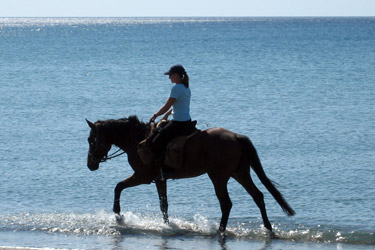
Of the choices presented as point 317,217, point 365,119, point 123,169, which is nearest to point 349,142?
point 365,119

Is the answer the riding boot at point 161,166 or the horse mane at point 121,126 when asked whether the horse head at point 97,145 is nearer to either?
the horse mane at point 121,126

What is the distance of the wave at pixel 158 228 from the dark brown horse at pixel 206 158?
28 cm

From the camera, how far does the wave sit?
1264 cm

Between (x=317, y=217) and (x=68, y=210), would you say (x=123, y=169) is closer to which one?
(x=68, y=210)

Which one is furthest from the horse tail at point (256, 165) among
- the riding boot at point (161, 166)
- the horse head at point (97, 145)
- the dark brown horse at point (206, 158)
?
the horse head at point (97, 145)

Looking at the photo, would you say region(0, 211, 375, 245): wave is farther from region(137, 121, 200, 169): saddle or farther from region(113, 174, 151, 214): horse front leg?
region(137, 121, 200, 169): saddle

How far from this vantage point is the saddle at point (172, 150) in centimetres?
1248

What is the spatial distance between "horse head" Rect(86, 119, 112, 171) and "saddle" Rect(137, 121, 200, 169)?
2.11ft

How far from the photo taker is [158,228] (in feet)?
43.0

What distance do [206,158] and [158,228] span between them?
145 cm

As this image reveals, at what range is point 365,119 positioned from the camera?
28.4m

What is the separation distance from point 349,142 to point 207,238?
38.8ft

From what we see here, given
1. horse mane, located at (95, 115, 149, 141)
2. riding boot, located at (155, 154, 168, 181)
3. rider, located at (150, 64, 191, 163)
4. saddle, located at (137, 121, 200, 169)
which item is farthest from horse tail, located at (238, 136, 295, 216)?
horse mane, located at (95, 115, 149, 141)

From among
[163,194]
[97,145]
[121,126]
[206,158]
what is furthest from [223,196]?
[97,145]
